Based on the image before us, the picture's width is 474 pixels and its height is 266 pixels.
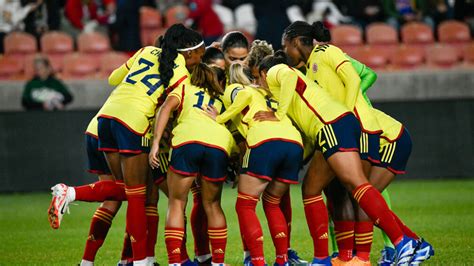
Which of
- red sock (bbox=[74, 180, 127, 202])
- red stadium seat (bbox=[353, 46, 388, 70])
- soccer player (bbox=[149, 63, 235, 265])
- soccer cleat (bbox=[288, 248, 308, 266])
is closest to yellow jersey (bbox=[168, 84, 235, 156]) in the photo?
soccer player (bbox=[149, 63, 235, 265])

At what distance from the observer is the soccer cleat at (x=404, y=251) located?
7.79 meters

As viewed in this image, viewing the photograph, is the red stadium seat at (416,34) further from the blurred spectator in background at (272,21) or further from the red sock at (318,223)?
the red sock at (318,223)

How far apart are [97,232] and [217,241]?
117 cm

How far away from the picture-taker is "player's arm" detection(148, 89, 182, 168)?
7977mm

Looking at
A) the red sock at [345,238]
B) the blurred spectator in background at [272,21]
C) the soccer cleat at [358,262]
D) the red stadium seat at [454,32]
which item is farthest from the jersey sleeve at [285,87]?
the red stadium seat at [454,32]

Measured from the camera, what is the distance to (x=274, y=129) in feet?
26.2

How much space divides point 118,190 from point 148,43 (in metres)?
10.3

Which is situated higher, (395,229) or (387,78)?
(395,229)

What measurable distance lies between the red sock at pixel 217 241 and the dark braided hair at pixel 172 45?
1.27 m

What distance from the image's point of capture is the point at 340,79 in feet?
27.4

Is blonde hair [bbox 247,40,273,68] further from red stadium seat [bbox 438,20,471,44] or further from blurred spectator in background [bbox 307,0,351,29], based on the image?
red stadium seat [bbox 438,20,471,44]

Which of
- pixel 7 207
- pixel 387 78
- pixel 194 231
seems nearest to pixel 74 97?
pixel 7 207

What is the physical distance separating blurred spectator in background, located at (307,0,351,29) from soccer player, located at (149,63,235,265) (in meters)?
10.7

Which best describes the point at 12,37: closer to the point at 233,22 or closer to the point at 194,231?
the point at 233,22
